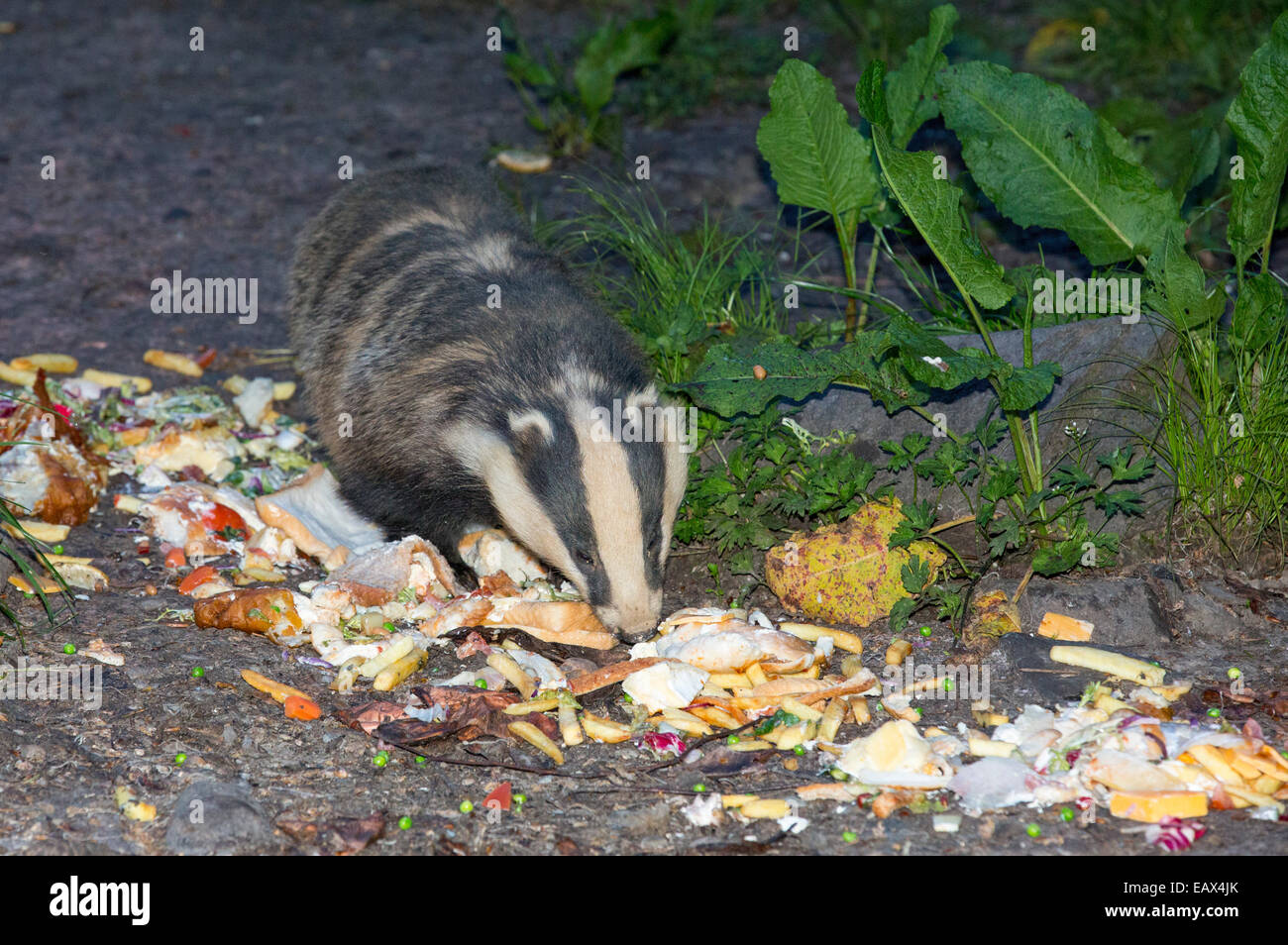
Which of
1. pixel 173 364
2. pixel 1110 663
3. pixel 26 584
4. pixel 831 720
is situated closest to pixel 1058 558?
pixel 1110 663

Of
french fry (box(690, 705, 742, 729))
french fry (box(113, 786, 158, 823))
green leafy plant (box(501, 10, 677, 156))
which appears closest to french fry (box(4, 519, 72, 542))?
french fry (box(113, 786, 158, 823))

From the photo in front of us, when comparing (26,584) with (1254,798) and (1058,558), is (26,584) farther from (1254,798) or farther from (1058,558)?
(1254,798)

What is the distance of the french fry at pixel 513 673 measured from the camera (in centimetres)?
394

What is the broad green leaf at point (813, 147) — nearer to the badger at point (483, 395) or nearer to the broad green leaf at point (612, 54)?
the badger at point (483, 395)

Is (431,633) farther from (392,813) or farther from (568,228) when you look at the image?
(568,228)

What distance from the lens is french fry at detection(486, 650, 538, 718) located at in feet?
12.9

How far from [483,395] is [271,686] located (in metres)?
1.11

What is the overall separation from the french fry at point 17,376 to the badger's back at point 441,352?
3.95 feet

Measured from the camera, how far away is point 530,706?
12.4ft

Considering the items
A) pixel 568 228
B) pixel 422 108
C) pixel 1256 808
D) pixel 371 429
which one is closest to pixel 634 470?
pixel 371 429

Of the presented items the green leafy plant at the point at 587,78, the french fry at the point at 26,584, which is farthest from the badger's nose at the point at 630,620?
the green leafy plant at the point at 587,78

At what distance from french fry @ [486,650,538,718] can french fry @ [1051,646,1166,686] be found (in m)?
1.56

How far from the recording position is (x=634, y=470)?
392 cm

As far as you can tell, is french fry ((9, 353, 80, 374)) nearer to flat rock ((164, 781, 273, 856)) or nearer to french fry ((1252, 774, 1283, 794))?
flat rock ((164, 781, 273, 856))
